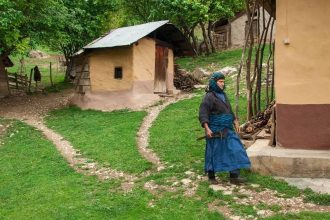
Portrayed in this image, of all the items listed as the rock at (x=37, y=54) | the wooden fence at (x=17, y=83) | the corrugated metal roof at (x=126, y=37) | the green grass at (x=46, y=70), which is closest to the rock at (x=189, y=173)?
the corrugated metal roof at (x=126, y=37)

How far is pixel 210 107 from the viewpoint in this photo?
7.33m

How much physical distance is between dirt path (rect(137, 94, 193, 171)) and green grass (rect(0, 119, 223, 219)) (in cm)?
155

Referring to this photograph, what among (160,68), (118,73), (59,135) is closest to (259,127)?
(59,135)

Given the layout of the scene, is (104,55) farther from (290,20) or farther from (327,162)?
(327,162)

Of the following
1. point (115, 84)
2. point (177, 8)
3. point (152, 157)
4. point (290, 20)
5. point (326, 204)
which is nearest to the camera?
point (326, 204)

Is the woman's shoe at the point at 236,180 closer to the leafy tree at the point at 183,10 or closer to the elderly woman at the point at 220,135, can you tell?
the elderly woman at the point at 220,135

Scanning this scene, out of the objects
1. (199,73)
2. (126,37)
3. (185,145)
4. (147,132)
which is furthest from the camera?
(199,73)

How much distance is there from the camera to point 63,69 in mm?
36000

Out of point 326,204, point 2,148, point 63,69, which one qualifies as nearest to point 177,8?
point 63,69

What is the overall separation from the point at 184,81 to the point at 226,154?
47.4 feet

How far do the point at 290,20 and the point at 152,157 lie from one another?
4.13 m

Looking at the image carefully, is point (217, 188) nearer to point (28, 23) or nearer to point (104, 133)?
point (104, 133)

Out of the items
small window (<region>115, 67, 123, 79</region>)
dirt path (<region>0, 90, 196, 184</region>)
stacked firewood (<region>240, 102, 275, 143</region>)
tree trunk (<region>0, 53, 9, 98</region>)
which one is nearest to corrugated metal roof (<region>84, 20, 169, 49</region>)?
small window (<region>115, 67, 123, 79</region>)

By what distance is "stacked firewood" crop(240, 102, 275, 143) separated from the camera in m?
9.37
